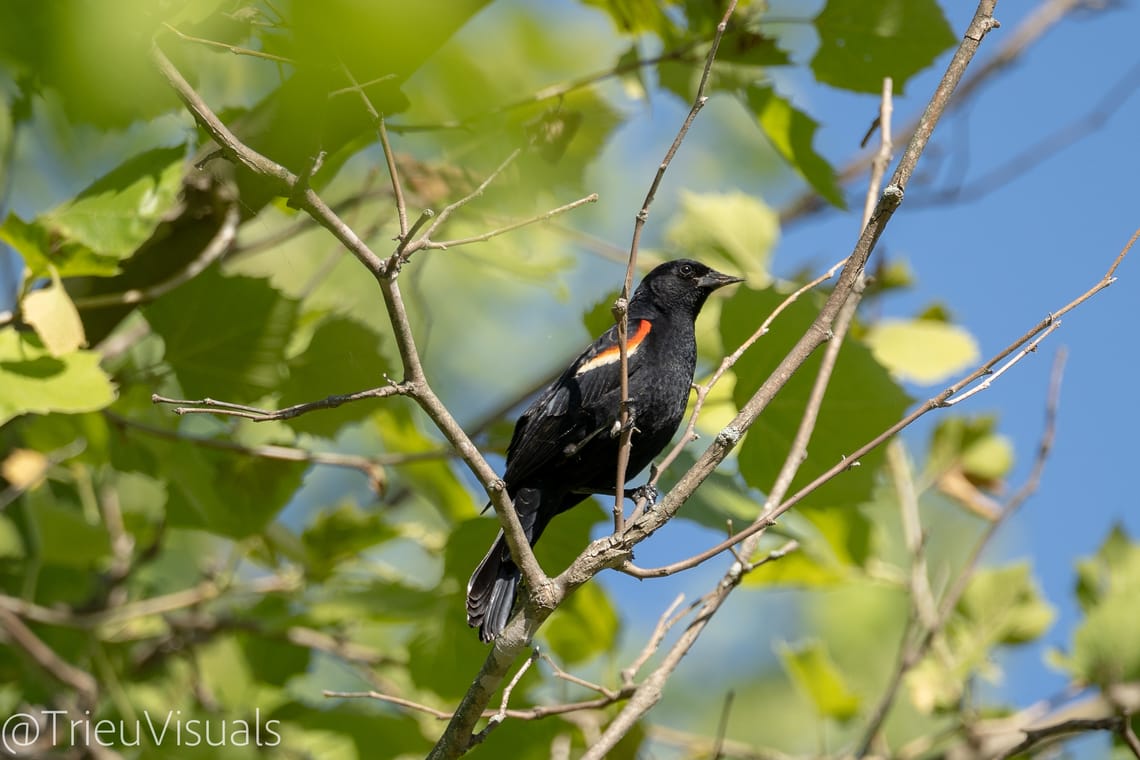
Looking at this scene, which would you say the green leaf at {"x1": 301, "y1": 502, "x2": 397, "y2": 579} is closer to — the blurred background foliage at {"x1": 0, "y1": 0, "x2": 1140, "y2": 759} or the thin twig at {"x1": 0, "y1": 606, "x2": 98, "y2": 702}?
the blurred background foliage at {"x1": 0, "y1": 0, "x2": 1140, "y2": 759}

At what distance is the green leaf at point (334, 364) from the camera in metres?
3.38

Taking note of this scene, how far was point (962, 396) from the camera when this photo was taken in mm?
2283

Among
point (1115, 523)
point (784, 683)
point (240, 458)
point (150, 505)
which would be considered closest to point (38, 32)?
point (240, 458)

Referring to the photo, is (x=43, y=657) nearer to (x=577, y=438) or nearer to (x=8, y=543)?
(x=8, y=543)

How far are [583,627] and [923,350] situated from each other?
A: 175cm

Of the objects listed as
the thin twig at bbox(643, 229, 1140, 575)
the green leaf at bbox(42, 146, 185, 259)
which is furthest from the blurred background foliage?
the thin twig at bbox(643, 229, 1140, 575)

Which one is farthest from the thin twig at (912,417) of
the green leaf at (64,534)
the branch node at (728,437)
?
the green leaf at (64,534)

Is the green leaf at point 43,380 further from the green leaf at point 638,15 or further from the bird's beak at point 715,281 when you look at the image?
the bird's beak at point 715,281

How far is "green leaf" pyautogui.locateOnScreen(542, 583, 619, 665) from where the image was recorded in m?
3.81

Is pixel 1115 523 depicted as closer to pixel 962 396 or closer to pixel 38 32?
pixel 962 396

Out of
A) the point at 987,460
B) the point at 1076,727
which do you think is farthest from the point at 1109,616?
the point at 1076,727

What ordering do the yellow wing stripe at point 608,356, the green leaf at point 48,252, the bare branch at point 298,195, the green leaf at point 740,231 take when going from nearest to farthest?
the bare branch at point 298,195, the green leaf at point 48,252, the yellow wing stripe at point 608,356, the green leaf at point 740,231

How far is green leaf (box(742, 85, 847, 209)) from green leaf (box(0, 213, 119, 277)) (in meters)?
1.93

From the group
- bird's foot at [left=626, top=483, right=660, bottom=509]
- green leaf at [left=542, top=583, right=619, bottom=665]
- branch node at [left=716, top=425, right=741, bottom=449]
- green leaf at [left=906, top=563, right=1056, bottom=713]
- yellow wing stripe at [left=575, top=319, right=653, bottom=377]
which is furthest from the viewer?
green leaf at [left=906, top=563, right=1056, bottom=713]
